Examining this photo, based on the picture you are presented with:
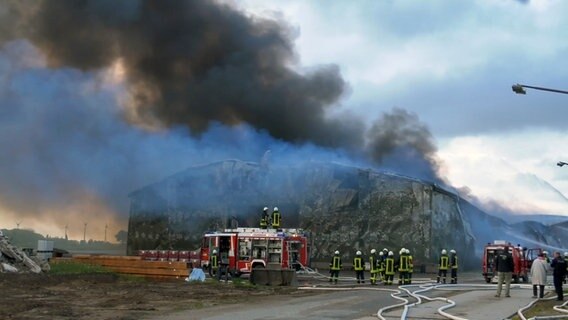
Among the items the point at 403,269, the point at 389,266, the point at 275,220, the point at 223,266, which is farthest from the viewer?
the point at 275,220

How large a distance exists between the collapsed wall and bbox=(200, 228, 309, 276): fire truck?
10.0 metres

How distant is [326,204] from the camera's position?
40.5 meters

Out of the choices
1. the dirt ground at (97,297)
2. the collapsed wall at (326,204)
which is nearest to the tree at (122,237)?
the collapsed wall at (326,204)

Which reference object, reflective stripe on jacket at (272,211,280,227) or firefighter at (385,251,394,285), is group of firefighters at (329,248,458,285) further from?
reflective stripe on jacket at (272,211,280,227)

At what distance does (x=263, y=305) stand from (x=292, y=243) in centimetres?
1259

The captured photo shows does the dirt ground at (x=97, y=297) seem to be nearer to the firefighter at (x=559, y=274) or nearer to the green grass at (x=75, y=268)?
the green grass at (x=75, y=268)

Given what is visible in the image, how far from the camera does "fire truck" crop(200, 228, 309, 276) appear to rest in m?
26.1

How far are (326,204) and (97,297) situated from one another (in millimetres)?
25804

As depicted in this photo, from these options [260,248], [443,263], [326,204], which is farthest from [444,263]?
[326,204]

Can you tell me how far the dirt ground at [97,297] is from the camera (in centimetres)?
1207

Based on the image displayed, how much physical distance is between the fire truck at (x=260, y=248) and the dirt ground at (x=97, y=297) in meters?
5.48

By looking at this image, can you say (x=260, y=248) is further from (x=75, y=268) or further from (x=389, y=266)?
(x=75, y=268)

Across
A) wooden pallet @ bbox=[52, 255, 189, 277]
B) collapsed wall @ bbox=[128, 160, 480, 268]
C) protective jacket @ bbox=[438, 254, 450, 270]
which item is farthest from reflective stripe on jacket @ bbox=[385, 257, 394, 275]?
collapsed wall @ bbox=[128, 160, 480, 268]

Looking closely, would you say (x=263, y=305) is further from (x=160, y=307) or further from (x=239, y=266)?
(x=239, y=266)
